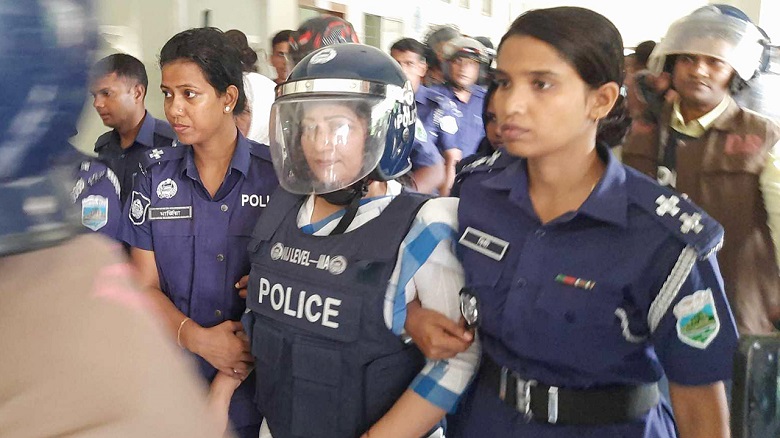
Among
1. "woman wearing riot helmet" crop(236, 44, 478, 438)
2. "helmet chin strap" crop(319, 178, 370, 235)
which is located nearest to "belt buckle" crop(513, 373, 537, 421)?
"woman wearing riot helmet" crop(236, 44, 478, 438)

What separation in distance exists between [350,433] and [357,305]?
261 mm

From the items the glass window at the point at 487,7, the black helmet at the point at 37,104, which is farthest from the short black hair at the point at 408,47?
the glass window at the point at 487,7

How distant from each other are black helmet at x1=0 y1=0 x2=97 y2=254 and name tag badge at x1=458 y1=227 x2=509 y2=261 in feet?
2.69

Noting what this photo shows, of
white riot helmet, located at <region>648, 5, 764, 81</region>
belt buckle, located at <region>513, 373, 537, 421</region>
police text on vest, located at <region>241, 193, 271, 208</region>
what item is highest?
white riot helmet, located at <region>648, 5, 764, 81</region>

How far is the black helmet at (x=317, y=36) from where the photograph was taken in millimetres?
2682

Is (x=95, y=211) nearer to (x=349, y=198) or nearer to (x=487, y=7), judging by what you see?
(x=349, y=198)

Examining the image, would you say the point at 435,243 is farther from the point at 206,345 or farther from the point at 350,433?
the point at 206,345

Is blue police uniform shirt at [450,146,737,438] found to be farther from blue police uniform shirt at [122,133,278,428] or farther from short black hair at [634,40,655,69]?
short black hair at [634,40,655,69]

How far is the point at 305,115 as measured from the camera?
140cm

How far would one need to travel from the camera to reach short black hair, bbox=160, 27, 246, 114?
174cm

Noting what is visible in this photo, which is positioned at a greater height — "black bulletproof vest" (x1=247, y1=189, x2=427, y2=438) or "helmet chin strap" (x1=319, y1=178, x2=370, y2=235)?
"helmet chin strap" (x1=319, y1=178, x2=370, y2=235)

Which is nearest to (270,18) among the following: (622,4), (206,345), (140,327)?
(206,345)

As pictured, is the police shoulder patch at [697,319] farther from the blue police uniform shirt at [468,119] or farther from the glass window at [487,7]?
the glass window at [487,7]

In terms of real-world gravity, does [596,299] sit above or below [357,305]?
above
